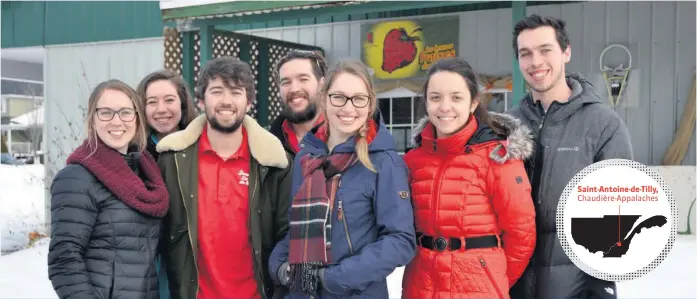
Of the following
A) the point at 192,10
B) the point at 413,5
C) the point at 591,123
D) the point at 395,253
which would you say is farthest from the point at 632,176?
the point at 192,10

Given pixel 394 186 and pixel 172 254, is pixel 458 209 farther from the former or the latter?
pixel 172 254

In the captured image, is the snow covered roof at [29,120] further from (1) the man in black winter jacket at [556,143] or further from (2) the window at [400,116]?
(1) the man in black winter jacket at [556,143]

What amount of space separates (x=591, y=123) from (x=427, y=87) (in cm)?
76

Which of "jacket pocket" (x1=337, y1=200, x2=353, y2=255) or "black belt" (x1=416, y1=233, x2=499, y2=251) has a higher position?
"jacket pocket" (x1=337, y1=200, x2=353, y2=255)

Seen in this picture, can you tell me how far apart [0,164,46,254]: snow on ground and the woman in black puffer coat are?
23.3 feet

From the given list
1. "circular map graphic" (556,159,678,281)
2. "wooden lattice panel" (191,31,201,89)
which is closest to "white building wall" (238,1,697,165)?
"wooden lattice panel" (191,31,201,89)

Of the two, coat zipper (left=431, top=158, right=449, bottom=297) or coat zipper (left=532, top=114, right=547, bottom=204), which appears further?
coat zipper (left=532, top=114, right=547, bottom=204)

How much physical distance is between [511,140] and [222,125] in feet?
4.48

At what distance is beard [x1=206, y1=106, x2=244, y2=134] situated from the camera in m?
3.20

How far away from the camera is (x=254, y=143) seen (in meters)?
3.30

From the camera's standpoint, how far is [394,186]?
271 centimetres

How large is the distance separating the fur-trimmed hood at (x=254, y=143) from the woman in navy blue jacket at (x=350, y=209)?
0.39 m

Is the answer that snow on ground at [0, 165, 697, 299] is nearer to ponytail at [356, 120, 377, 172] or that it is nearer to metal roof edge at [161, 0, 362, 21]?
metal roof edge at [161, 0, 362, 21]

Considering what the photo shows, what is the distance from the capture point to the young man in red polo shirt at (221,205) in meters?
3.18
